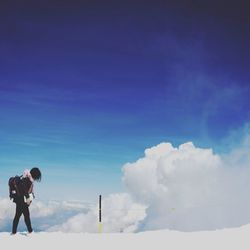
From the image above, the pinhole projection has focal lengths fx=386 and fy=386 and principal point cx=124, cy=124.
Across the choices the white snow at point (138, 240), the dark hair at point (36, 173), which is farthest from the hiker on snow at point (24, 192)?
the white snow at point (138, 240)

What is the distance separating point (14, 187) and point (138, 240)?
4.71 m

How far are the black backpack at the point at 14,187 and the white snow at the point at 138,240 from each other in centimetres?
146

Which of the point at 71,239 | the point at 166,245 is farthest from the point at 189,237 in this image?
the point at 71,239

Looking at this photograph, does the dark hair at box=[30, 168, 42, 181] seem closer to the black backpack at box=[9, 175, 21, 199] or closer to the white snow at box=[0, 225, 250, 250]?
the black backpack at box=[9, 175, 21, 199]

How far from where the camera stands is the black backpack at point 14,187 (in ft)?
44.5

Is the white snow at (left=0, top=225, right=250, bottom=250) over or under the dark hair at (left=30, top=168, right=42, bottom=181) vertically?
under

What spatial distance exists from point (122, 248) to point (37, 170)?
427 centimetres

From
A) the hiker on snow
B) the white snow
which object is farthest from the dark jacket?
the white snow

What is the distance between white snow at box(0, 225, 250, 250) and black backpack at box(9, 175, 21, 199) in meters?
1.46

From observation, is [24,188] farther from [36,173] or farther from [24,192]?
[36,173]

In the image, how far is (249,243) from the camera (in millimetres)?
12164

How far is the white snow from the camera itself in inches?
452

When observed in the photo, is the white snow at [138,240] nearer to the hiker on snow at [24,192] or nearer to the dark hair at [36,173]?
the hiker on snow at [24,192]

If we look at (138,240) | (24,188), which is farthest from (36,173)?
(138,240)
